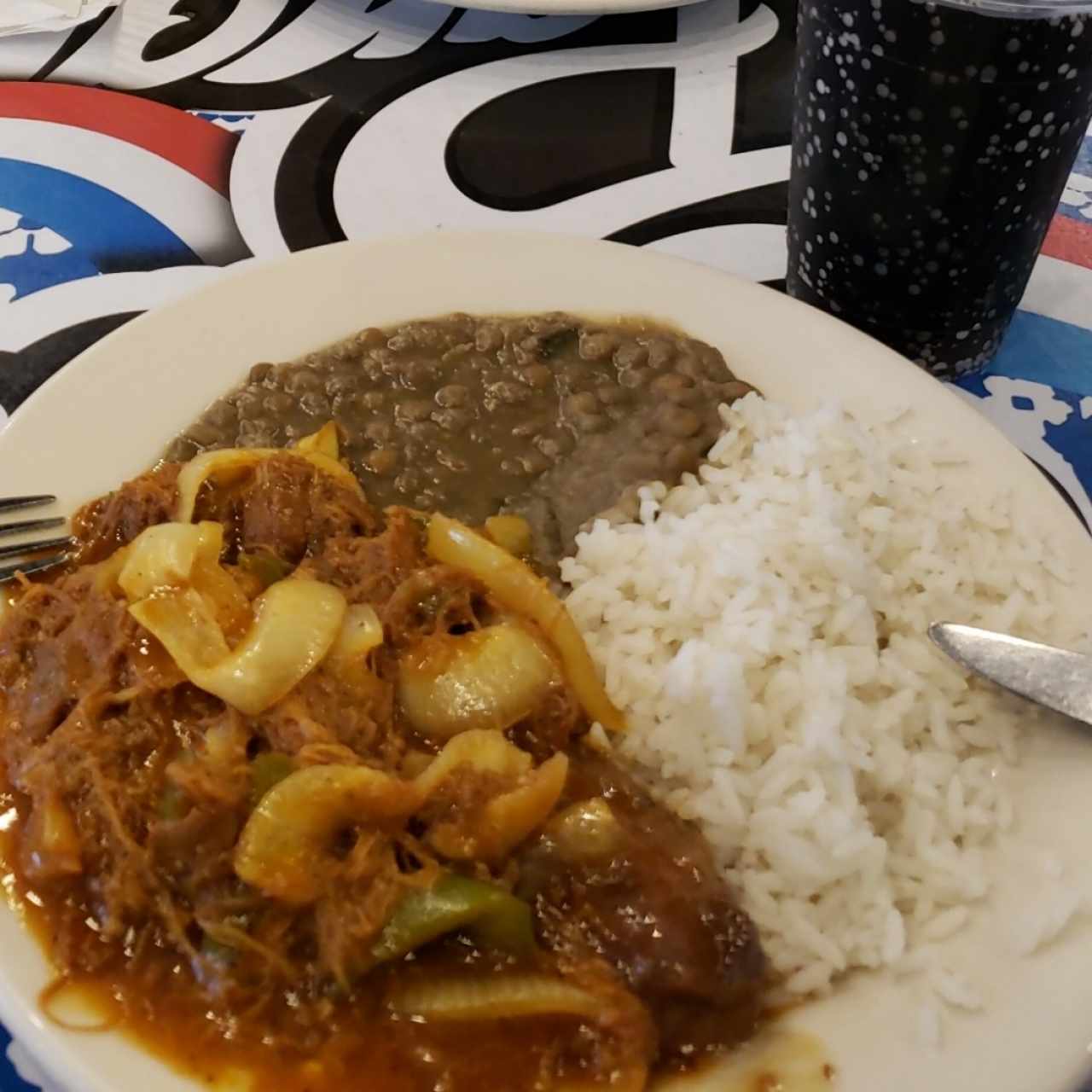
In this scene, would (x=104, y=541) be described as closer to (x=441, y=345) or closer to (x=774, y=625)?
(x=441, y=345)

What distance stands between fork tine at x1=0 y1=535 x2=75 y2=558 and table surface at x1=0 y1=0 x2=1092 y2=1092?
766mm

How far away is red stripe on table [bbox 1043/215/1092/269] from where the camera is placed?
3.43 metres

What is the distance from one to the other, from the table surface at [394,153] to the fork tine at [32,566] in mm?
799

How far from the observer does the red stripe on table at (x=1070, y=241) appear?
3.43m

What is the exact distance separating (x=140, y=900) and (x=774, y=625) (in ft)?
4.05

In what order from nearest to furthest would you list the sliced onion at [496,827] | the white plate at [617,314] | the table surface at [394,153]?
the white plate at [617,314], the sliced onion at [496,827], the table surface at [394,153]

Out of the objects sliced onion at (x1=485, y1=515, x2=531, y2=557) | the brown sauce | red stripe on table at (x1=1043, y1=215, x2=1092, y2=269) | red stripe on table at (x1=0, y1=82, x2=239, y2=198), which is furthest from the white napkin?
red stripe on table at (x1=1043, y1=215, x2=1092, y2=269)

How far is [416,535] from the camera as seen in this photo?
7.64 ft

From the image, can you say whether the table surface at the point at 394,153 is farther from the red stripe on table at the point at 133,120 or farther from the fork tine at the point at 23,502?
the fork tine at the point at 23,502

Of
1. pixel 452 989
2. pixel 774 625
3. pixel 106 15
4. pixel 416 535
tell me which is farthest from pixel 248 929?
pixel 106 15

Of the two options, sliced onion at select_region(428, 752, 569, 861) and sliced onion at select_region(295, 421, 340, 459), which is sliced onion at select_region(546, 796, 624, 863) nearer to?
sliced onion at select_region(428, 752, 569, 861)

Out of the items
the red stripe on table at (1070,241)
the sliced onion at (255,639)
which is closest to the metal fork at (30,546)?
the sliced onion at (255,639)

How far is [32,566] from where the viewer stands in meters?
2.31

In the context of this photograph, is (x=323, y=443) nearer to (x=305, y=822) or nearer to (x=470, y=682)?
(x=470, y=682)
